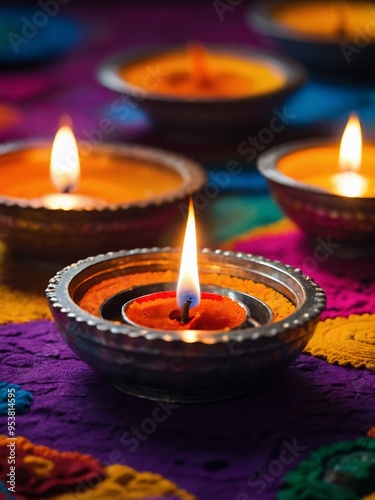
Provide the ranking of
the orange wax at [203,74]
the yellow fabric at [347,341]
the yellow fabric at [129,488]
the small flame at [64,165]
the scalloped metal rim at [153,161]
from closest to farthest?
the yellow fabric at [129,488] → the yellow fabric at [347,341] → the scalloped metal rim at [153,161] → the small flame at [64,165] → the orange wax at [203,74]

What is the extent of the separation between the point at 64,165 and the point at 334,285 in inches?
15.5

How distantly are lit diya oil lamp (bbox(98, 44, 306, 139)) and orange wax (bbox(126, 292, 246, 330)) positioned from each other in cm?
69

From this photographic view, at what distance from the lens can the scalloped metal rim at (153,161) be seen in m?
1.14

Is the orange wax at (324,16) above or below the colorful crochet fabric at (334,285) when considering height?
above

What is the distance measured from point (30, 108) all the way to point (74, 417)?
106 centimetres

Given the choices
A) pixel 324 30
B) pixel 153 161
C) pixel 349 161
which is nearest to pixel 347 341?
pixel 349 161

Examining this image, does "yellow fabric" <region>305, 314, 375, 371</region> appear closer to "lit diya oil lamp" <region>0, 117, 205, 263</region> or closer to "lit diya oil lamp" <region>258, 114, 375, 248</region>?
"lit diya oil lamp" <region>258, 114, 375, 248</region>

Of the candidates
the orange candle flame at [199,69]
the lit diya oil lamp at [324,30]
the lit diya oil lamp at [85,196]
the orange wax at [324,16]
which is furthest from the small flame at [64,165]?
the orange wax at [324,16]

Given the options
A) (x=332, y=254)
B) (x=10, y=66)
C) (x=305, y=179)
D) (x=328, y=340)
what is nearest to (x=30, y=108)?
(x=10, y=66)

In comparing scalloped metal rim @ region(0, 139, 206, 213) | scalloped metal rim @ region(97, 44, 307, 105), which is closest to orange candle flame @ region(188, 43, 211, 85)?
scalloped metal rim @ region(97, 44, 307, 105)

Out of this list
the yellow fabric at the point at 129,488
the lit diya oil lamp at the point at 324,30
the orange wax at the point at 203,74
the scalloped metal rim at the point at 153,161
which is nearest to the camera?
the yellow fabric at the point at 129,488

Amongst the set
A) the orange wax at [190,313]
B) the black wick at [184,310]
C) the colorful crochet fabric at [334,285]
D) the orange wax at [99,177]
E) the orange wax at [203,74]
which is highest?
the black wick at [184,310]

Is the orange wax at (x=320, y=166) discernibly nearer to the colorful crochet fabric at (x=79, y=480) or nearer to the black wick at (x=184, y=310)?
the black wick at (x=184, y=310)

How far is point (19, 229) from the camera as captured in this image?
45.4 inches
